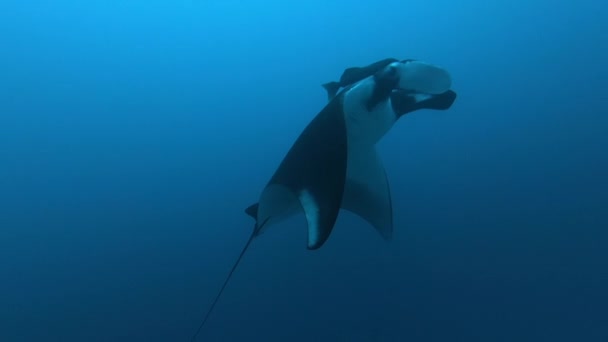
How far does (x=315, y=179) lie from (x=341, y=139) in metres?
0.21

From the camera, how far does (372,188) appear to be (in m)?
2.12

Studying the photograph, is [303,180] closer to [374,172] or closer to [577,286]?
[374,172]

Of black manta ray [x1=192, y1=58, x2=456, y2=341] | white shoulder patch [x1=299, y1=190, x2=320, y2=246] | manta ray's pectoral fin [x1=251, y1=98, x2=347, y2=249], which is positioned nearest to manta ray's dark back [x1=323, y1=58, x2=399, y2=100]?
black manta ray [x1=192, y1=58, x2=456, y2=341]

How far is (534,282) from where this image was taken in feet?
14.7

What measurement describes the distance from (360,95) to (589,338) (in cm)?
432

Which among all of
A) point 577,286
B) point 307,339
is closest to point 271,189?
point 307,339

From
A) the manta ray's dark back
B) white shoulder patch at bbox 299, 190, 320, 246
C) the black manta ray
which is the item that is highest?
the manta ray's dark back

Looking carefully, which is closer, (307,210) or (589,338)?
(307,210)

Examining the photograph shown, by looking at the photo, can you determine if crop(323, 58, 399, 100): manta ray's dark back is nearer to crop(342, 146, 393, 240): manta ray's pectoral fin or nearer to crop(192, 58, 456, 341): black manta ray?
crop(192, 58, 456, 341): black manta ray

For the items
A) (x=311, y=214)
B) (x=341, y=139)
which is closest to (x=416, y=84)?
(x=341, y=139)

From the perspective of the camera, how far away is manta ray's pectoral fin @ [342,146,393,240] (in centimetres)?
206

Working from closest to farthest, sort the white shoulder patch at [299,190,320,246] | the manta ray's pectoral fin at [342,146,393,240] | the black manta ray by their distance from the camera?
the white shoulder patch at [299,190,320,246] < the black manta ray < the manta ray's pectoral fin at [342,146,393,240]

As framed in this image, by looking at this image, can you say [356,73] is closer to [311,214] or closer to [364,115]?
[364,115]

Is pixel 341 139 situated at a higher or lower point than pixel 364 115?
lower
